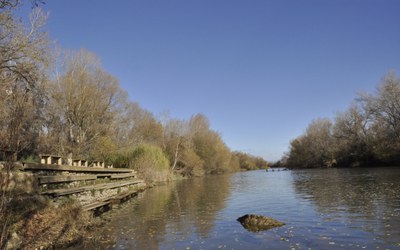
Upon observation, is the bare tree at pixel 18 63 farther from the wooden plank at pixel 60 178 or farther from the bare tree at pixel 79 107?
the bare tree at pixel 79 107

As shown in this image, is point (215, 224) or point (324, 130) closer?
point (215, 224)

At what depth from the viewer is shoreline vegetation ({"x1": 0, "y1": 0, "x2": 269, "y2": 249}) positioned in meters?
11.4

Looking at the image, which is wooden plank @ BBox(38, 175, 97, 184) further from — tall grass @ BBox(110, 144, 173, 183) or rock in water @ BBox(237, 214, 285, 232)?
tall grass @ BBox(110, 144, 173, 183)

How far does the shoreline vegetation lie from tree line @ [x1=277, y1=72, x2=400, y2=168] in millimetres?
26829

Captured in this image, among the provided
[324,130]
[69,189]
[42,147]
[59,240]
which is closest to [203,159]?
[324,130]

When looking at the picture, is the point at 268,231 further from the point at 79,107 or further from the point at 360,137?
the point at 360,137

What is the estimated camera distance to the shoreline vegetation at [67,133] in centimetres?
1136

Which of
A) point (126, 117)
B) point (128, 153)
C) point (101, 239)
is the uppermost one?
point (126, 117)

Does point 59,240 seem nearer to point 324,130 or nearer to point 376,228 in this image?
point 376,228

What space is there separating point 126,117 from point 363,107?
53.3 meters

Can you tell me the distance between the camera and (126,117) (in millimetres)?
50812

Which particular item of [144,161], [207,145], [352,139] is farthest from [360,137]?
[144,161]

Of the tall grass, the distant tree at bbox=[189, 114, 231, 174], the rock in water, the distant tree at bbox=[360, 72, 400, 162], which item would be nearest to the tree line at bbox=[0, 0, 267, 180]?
the tall grass

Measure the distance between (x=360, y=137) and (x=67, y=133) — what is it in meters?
66.5
